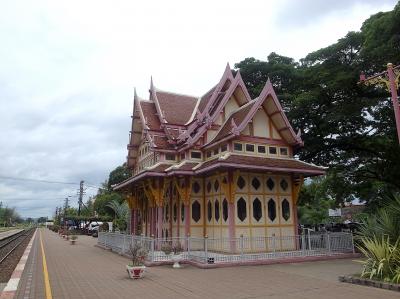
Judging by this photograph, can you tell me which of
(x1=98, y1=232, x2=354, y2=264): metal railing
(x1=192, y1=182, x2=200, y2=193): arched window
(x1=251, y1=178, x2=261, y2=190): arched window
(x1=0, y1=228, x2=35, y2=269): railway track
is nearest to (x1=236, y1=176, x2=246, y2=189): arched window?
(x1=251, y1=178, x2=261, y2=190): arched window

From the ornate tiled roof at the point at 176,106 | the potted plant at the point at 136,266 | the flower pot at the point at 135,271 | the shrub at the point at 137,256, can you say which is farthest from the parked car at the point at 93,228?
the flower pot at the point at 135,271

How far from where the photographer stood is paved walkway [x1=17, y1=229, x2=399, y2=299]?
945cm

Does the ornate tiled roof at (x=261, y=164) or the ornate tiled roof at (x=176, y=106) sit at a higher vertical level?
the ornate tiled roof at (x=176, y=106)

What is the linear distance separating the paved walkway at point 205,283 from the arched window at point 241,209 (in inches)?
128

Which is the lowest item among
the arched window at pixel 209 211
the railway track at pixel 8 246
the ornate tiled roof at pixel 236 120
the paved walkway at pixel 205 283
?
the railway track at pixel 8 246

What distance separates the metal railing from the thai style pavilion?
21.7 inches

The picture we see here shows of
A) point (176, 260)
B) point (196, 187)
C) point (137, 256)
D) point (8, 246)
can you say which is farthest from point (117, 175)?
point (137, 256)

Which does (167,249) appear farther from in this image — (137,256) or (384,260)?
(384,260)

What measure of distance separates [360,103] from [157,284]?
15.4 meters

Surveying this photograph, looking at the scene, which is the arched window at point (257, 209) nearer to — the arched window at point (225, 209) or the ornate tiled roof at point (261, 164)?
the arched window at point (225, 209)

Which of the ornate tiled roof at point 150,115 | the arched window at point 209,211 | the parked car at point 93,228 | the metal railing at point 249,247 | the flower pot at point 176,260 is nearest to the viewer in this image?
the flower pot at point 176,260

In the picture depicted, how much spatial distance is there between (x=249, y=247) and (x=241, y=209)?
178cm

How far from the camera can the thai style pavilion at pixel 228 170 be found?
17500 millimetres

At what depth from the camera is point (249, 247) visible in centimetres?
1698
